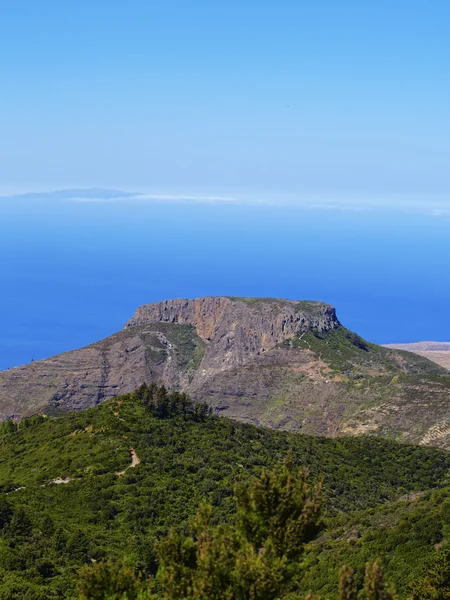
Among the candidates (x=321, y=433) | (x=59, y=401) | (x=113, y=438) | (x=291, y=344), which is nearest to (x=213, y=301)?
(x=291, y=344)

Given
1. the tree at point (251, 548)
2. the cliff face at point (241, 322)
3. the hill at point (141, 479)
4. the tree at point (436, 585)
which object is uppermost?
the cliff face at point (241, 322)

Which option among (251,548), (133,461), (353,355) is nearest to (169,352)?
(353,355)

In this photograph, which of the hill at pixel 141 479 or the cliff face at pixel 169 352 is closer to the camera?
the hill at pixel 141 479

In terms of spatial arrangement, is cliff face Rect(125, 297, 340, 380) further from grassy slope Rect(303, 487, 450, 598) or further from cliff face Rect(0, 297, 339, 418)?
grassy slope Rect(303, 487, 450, 598)

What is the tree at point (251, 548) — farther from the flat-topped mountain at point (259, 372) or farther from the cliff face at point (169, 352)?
the cliff face at point (169, 352)

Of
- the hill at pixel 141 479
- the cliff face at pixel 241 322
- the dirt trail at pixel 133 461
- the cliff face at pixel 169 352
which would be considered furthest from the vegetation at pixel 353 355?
the dirt trail at pixel 133 461

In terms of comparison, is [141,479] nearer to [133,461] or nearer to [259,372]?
[133,461]
